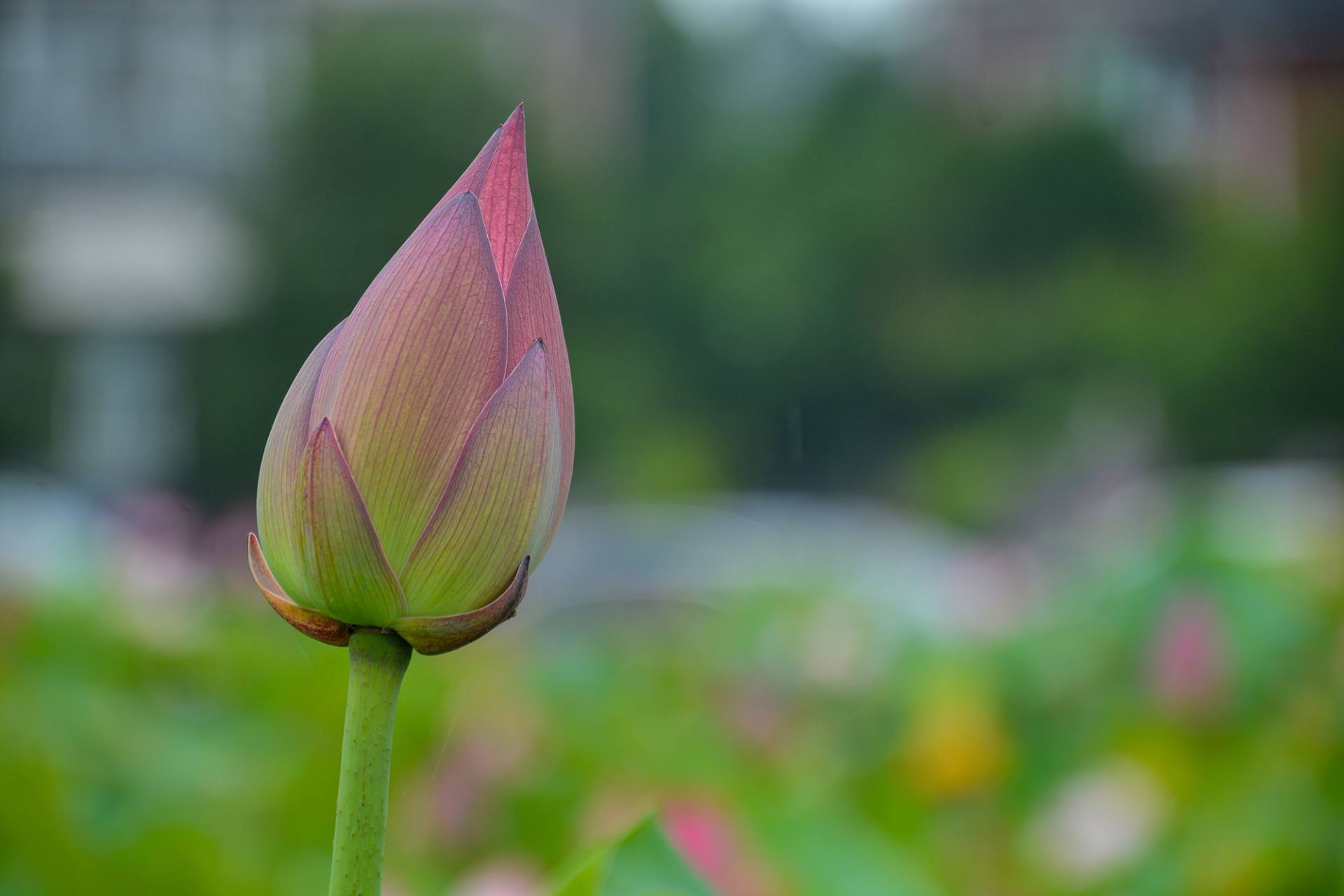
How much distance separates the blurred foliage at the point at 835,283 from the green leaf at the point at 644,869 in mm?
12620

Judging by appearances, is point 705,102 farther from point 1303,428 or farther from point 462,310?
point 462,310

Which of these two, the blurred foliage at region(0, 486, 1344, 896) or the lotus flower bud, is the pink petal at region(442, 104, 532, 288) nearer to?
the lotus flower bud

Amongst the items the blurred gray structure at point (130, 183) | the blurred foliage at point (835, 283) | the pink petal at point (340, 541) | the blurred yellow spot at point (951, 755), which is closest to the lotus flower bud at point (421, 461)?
the pink petal at point (340, 541)

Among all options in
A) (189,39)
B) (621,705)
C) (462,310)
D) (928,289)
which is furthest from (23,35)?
(462,310)

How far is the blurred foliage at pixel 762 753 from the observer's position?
910mm

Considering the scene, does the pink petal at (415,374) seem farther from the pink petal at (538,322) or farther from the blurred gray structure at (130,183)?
the blurred gray structure at (130,183)

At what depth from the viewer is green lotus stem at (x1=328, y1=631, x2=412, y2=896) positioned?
325 mm

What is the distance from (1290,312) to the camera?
16.4m

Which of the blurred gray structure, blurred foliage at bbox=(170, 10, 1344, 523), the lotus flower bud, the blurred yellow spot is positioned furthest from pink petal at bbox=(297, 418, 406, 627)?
blurred foliage at bbox=(170, 10, 1344, 523)

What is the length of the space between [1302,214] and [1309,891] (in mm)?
17553

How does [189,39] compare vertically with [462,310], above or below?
above

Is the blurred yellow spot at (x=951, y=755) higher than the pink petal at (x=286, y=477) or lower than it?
lower

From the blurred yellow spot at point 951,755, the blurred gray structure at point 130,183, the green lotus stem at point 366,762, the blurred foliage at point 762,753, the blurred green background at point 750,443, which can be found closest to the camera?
the green lotus stem at point 366,762

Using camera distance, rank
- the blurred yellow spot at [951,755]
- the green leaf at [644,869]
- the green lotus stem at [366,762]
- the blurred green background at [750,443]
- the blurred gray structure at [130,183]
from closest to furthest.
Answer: the green lotus stem at [366,762], the green leaf at [644,869], the blurred green background at [750,443], the blurred yellow spot at [951,755], the blurred gray structure at [130,183]
